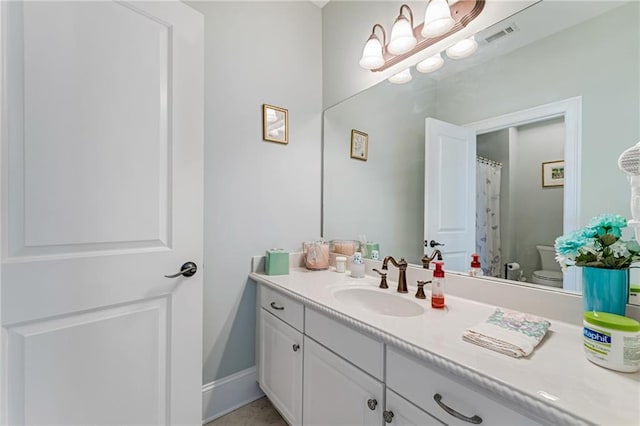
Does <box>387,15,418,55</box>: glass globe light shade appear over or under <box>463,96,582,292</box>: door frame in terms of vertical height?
over

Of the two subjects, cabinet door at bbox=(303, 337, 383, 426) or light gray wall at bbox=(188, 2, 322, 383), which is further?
light gray wall at bbox=(188, 2, 322, 383)

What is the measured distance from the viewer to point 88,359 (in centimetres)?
97

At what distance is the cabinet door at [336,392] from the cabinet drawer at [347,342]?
1.1 inches

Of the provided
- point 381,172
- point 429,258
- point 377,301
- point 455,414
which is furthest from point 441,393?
point 381,172

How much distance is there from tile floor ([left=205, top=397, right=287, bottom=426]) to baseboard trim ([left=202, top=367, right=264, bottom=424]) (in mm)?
28

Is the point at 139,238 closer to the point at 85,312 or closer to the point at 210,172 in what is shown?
the point at 85,312

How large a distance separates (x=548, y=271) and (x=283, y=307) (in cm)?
111

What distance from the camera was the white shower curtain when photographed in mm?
1102

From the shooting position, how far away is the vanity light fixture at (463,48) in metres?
1.16

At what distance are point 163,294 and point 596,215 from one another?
1.60 m

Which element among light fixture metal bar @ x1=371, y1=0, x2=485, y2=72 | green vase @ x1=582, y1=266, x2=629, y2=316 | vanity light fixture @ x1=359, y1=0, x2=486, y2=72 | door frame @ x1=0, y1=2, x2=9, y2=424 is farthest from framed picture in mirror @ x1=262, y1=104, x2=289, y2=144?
green vase @ x1=582, y1=266, x2=629, y2=316

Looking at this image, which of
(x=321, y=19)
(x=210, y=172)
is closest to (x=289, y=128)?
(x=210, y=172)

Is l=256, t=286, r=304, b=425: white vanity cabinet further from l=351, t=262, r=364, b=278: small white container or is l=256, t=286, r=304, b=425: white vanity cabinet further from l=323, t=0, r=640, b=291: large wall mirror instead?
l=323, t=0, r=640, b=291: large wall mirror

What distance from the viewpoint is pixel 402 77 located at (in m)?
1.47
